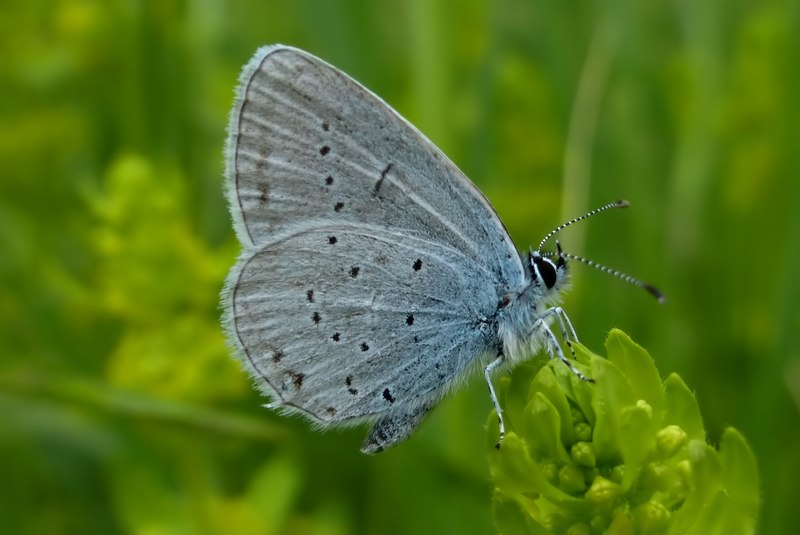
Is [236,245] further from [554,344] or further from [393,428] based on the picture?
[554,344]


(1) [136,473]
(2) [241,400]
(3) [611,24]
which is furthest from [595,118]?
(1) [136,473]

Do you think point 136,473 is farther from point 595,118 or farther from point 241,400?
point 595,118

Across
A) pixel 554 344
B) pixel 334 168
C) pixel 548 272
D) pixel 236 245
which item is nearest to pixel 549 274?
pixel 548 272

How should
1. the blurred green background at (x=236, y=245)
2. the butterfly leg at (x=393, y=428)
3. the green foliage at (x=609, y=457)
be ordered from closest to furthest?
the green foliage at (x=609, y=457) → the butterfly leg at (x=393, y=428) → the blurred green background at (x=236, y=245)

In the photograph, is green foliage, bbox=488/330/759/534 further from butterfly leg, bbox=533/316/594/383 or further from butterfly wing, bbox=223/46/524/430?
butterfly wing, bbox=223/46/524/430

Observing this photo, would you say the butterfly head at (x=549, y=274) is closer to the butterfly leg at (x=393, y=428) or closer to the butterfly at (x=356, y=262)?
the butterfly at (x=356, y=262)

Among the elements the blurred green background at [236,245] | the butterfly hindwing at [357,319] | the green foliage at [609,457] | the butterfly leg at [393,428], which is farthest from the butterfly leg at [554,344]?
the blurred green background at [236,245]
